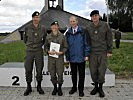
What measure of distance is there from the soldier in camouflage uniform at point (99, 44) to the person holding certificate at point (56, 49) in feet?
2.30

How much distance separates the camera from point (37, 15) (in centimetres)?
761

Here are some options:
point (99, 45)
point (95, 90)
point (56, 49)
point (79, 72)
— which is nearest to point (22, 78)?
point (56, 49)

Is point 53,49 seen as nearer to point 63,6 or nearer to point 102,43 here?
point 102,43

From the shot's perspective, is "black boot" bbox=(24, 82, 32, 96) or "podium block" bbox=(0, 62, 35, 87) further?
"podium block" bbox=(0, 62, 35, 87)

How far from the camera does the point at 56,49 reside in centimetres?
762

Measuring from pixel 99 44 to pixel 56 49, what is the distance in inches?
42.3

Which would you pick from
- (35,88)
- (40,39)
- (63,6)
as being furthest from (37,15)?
(63,6)

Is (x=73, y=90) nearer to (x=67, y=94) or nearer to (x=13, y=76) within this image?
(x=67, y=94)

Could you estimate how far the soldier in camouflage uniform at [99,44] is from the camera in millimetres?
7480

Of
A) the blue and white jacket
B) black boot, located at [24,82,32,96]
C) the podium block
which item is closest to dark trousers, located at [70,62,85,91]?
the blue and white jacket

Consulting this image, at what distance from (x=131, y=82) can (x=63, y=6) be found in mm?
13637

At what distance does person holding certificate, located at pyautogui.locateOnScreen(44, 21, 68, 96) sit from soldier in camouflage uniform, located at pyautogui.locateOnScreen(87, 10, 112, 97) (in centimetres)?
70

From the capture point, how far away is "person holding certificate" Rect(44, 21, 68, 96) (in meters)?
7.58

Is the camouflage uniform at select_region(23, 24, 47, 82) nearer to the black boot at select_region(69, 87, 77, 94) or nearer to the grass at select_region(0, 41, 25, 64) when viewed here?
the black boot at select_region(69, 87, 77, 94)
